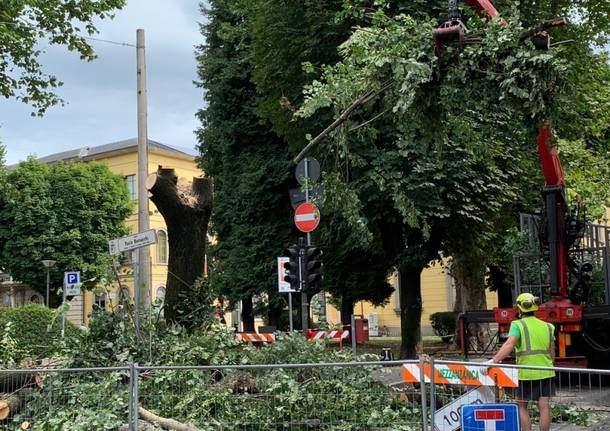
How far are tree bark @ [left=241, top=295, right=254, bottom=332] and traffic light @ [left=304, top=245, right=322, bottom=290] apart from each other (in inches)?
518

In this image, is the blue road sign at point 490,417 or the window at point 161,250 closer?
the blue road sign at point 490,417

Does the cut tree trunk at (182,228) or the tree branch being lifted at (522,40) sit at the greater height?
the tree branch being lifted at (522,40)

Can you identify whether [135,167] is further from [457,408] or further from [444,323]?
[457,408]

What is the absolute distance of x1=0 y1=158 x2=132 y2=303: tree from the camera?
4506cm

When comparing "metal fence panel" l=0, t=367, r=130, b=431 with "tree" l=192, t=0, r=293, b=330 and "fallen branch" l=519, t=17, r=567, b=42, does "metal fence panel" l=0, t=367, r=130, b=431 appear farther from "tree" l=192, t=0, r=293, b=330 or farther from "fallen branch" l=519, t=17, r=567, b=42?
"tree" l=192, t=0, r=293, b=330

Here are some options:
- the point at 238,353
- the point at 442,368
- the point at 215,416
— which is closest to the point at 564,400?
the point at 442,368

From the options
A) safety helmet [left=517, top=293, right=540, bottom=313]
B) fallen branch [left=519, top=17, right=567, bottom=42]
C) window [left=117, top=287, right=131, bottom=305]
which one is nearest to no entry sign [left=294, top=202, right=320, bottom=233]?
window [left=117, top=287, right=131, bottom=305]

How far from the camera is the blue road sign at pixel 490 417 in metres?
5.76

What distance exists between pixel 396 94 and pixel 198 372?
143 inches

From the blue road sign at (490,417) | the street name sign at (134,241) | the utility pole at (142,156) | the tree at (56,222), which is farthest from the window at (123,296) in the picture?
the tree at (56,222)

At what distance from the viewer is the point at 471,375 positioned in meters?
6.21

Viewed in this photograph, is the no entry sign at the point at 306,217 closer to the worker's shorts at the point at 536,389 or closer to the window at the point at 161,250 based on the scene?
the worker's shorts at the point at 536,389

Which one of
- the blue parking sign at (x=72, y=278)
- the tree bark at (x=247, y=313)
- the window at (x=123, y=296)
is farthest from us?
the tree bark at (x=247, y=313)

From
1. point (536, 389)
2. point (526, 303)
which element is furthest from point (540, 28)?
point (536, 389)
